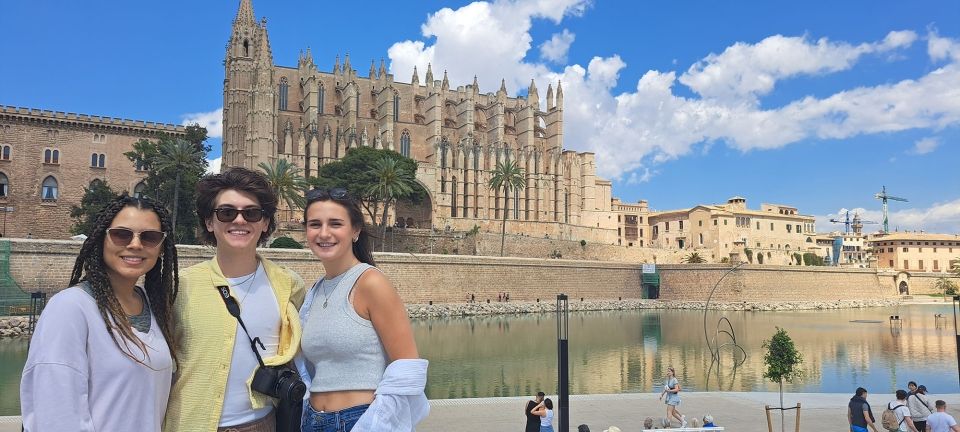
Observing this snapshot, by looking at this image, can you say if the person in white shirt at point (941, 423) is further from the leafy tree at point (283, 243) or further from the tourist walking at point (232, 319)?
the leafy tree at point (283, 243)

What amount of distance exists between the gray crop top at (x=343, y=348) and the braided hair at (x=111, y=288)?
53 cm

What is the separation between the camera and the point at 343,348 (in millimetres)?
2686

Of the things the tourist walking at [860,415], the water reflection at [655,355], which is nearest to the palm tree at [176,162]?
the water reflection at [655,355]

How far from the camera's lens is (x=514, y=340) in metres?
26.0

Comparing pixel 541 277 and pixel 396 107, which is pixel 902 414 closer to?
pixel 541 277

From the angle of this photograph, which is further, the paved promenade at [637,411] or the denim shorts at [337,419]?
the paved promenade at [637,411]

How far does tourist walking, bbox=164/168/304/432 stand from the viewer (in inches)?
105

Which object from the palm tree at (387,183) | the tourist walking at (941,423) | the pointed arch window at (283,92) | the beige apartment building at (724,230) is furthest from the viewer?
the beige apartment building at (724,230)

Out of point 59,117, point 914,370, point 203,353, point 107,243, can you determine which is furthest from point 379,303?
point 59,117

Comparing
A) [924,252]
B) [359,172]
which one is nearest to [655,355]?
[359,172]

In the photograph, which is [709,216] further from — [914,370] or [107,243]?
[107,243]

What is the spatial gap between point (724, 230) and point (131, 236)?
75465 millimetres

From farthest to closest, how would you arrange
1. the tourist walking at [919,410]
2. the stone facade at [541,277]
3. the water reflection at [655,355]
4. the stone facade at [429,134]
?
the stone facade at [429,134], the stone facade at [541,277], the water reflection at [655,355], the tourist walking at [919,410]

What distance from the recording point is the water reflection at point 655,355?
1702 cm
